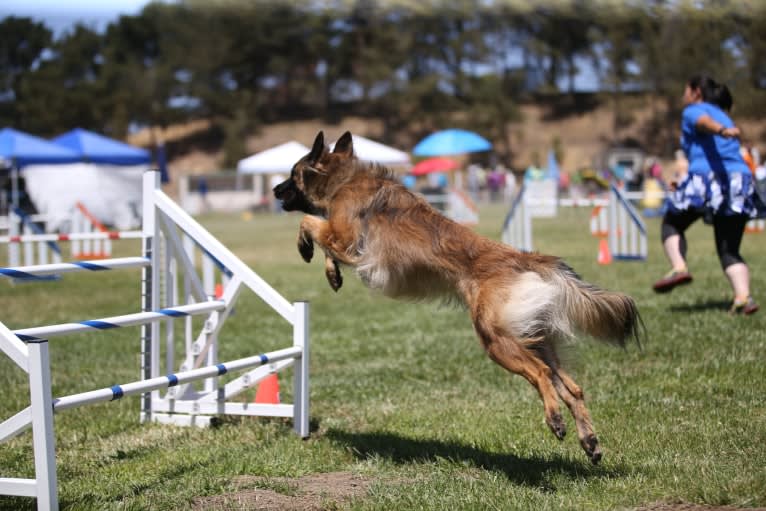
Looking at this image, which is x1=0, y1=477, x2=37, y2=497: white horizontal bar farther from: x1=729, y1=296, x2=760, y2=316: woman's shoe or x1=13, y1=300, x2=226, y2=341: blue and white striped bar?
x1=729, y1=296, x2=760, y2=316: woman's shoe

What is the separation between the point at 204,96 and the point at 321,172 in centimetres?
6238

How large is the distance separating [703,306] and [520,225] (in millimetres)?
6779

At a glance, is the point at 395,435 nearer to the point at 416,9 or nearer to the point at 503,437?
the point at 503,437

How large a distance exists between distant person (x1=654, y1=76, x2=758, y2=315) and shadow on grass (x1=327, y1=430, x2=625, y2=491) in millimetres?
4277

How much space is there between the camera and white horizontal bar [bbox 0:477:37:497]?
351 centimetres

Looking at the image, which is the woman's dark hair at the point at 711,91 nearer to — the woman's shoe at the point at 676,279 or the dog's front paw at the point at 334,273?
the woman's shoe at the point at 676,279

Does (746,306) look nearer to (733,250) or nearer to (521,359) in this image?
(733,250)

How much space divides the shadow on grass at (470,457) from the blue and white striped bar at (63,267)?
166cm

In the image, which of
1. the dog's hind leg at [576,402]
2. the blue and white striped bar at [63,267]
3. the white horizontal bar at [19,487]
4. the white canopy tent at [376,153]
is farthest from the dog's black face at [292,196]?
the white canopy tent at [376,153]

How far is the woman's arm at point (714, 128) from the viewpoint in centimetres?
746

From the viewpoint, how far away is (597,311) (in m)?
4.18

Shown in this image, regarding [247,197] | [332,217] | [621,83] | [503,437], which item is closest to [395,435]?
[503,437]

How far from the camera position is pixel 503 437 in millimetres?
4922

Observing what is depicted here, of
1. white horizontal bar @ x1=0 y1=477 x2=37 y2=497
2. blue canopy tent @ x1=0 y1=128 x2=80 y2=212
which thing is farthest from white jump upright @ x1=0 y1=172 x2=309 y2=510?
blue canopy tent @ x1=0 y1=128 x2=80 y2=212
